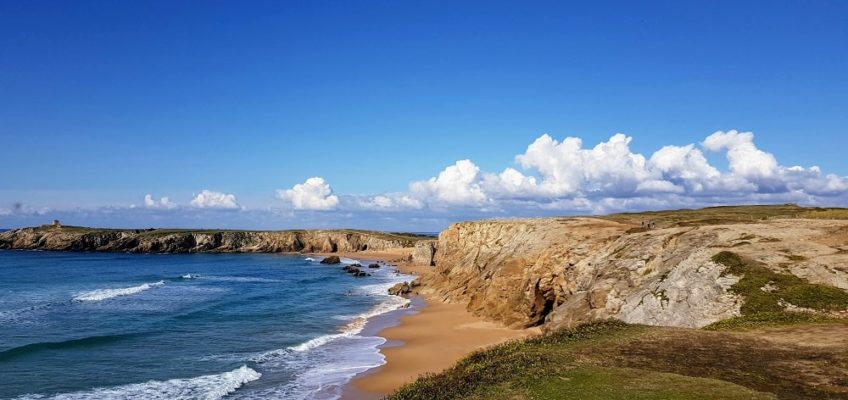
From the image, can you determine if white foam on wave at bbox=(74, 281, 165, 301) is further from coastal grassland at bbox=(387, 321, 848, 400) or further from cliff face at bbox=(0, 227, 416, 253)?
cliff face at bbox=(0, 227, 416, 253)

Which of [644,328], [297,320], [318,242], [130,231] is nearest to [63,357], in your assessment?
[297,320]

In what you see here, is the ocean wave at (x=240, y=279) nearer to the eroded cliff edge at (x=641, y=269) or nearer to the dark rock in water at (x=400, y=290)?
the dark rock in water at (x=400, y=290)

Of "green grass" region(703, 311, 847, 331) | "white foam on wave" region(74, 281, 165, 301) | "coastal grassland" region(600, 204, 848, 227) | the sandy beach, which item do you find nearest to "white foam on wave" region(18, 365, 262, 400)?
the sandy beach

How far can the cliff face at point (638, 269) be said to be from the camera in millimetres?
25766

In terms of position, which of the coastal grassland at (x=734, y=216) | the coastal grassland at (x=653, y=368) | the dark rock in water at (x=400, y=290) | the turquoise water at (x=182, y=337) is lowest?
the dark rock in water at (x=400, y=290)

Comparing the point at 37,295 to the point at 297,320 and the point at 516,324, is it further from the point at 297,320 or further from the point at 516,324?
the point at 516,324

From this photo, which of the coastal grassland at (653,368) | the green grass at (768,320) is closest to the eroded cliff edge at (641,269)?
the green grass at (768,320)

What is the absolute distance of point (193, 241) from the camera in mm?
158500

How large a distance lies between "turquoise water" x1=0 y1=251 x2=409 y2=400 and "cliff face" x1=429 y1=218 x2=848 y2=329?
12.7 meters

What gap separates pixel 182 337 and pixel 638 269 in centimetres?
3371

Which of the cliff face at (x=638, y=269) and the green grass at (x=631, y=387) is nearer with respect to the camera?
the green grass at (x=631, y=387)

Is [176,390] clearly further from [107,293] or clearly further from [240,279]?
[240,279]

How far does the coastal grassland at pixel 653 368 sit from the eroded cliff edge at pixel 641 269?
18.2 feet

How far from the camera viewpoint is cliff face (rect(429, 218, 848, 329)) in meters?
25.8
